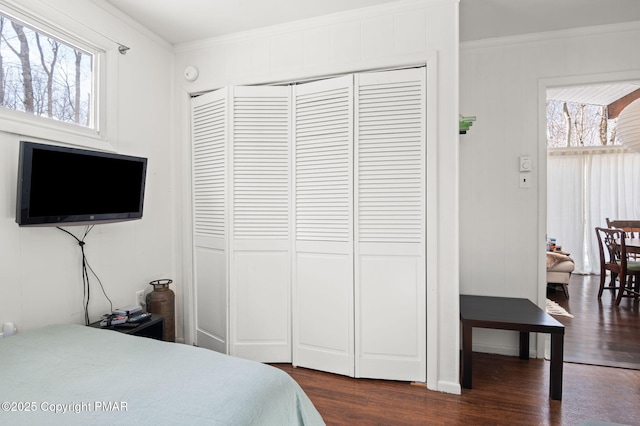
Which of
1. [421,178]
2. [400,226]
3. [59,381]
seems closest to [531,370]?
[400,226]

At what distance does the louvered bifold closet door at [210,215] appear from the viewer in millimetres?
2658

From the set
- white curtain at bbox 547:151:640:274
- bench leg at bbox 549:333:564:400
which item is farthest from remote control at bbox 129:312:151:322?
white curtain at bbox 547:151:640:274

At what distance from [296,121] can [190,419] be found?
6.66ft

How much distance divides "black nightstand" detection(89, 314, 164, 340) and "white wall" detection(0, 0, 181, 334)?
0.87 feet

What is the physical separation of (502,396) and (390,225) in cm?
130

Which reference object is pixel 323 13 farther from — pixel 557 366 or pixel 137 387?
pixel 557 366

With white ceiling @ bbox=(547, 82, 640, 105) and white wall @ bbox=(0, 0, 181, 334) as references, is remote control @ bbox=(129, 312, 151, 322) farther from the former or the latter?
white ceiling @ bbox=(547, 82, 640, 105)

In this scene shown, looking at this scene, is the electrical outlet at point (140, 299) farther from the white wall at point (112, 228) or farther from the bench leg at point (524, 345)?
the bench leg at point (524, 345)

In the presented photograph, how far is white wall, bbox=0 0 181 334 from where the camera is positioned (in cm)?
181

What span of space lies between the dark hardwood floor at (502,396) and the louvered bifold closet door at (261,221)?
1.20 ft

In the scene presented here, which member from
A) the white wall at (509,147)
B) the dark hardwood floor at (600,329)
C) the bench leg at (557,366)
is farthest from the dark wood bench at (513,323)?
the dark hardwood floor at (600,329)

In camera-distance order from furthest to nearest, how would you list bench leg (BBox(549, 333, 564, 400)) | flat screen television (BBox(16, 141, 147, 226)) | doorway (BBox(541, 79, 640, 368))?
doorway (BBox(541, 79, 640, 368)) < bench leg (BBox(549, 333, 564, 400)) < flat screen television (BBox(16, 141, 147, 226))

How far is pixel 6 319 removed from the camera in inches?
70.0

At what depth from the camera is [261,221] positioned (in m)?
2.59
